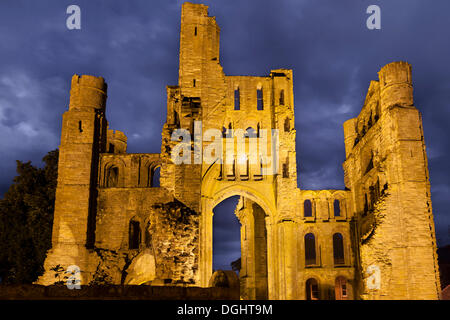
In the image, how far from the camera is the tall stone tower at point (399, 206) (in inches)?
671

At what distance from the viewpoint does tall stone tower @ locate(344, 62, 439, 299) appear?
17031 mm

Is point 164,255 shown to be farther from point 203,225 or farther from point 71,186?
point 71,186

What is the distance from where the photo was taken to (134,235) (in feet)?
74.6

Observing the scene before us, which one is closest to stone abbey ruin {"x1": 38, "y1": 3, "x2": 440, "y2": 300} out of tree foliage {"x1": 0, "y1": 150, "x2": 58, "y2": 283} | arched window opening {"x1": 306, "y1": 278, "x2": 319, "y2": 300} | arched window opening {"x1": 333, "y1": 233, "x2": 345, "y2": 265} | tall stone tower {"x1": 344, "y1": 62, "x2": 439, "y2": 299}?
tall stone tower {"x1": 344, "y1": 62, "x2": 439, "y2": 299}

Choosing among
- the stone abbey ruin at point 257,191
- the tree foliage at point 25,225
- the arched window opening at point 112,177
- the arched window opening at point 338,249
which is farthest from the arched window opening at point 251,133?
the arched window opening at point 338,249

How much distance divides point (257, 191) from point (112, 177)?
343 inches

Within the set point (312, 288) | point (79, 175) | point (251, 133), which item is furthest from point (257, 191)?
point (312, 288)

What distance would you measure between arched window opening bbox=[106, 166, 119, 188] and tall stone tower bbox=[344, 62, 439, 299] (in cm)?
1384

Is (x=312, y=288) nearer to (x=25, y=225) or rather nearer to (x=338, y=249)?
(x=338, y=249)

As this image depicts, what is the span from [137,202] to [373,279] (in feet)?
39.7

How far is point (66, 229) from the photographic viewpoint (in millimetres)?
21516

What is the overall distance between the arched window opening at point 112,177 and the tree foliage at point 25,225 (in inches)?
121

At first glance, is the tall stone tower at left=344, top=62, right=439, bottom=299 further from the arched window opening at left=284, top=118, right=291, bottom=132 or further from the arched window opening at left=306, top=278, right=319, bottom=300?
the arched window opening at left=306, top=278, right=319, bottom=300
